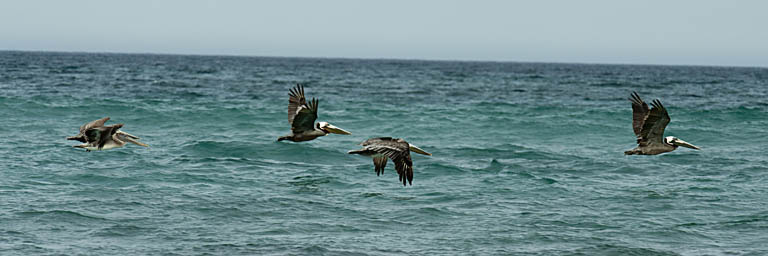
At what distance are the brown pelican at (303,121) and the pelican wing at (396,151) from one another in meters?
1.93

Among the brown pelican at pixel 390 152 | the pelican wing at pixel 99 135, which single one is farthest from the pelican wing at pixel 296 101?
the pelican wing at pixel 99 135

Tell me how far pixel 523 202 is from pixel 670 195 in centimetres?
343

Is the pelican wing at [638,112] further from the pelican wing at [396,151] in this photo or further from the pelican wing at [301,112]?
the pelican wing at [301,112]

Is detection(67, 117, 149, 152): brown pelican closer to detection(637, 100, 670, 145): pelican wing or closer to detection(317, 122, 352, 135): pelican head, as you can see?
detection(317, 122, 352, 135): pelican head

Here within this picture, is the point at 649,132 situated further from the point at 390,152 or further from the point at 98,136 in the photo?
the point at 98,136

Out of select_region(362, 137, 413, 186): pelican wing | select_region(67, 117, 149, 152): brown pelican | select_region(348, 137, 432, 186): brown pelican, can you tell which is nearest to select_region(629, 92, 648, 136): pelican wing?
select_region(348, 137, 432, 186): brown pelican

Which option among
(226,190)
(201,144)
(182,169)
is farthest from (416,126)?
(226,190)

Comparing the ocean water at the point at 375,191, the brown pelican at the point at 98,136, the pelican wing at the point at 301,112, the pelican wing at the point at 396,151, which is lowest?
the ocean water at the point at 375,191

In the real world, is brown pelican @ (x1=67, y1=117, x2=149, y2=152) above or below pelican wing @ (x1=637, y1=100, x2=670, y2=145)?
below

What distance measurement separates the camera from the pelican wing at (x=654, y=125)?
14.9 meters

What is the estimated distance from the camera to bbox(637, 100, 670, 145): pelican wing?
14.9 meters

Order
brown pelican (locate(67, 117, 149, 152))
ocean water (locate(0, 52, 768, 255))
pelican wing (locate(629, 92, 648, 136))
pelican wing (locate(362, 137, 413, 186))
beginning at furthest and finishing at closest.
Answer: pelican wing (locate(629, 92, 648, 136)) < brown pelican (locate(67, 117, 149, 152)) < ocean water (locate(0, 52, 768, 255)) < pelican wing (locate(362, 137, 413, 186))

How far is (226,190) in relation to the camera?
1739cm

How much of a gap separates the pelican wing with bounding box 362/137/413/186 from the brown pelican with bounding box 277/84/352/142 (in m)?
1.93
